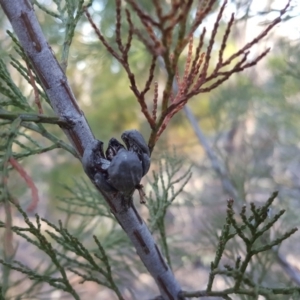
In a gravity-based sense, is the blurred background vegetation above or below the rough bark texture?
above

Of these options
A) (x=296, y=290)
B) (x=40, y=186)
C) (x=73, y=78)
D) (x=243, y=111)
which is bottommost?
(x=296, y=290)

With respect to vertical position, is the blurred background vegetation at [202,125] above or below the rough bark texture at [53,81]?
above

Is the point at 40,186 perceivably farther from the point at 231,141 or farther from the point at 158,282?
the point at 158,282

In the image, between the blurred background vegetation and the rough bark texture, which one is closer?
the rough bark texture

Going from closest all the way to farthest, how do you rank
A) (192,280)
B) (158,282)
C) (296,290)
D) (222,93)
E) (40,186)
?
(296,290), (158,282), (222,93), (40,186), (192,280)

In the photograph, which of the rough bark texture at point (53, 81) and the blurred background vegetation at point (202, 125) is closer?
the rough bark texture at point (53, 81)

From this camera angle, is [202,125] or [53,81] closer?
[53,81]

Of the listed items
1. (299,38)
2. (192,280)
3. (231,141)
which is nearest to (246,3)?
(299,38)

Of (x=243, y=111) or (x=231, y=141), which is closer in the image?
(x=243, y=111)

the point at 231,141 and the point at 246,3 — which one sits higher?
the point at 231,141

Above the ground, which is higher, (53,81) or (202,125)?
(202,125)

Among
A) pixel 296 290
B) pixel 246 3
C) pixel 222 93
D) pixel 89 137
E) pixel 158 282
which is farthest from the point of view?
pixel 222 93
